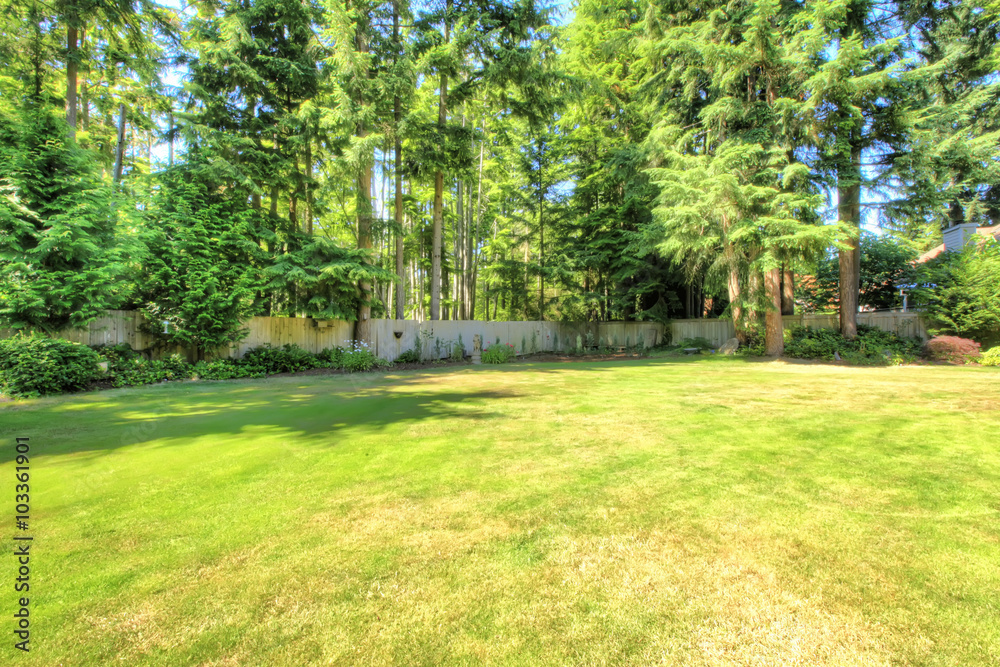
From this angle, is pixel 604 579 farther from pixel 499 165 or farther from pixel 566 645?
pixel 499 165

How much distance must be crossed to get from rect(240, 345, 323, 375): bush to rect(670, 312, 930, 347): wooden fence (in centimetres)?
1470

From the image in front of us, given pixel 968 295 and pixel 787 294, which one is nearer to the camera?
pixel 968 295

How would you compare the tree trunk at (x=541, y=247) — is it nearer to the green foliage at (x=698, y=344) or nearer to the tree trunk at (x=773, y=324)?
the green foliage at (x=698, y=344)

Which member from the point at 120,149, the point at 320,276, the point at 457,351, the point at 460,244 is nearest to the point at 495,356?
the point at 457,351

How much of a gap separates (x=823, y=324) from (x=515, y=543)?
1640 cm

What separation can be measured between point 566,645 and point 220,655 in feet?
3.89

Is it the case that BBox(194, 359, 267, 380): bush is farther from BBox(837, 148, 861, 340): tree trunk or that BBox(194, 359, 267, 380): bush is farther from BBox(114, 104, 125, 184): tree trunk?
BBox(837, 148, 861, 340): tree trunk

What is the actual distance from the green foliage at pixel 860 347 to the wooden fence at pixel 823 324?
439 mm

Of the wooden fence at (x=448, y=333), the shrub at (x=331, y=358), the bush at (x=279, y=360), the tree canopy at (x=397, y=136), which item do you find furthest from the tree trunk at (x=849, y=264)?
the bush at (x=279, y=360)

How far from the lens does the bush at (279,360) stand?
33.7ft

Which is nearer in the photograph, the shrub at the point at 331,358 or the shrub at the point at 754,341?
the shrub at the point at 331,358

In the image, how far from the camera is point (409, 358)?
12.9 metres

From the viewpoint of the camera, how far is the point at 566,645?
1.46 m

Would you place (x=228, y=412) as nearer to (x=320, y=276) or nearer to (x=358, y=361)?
(x=358, y=361)
